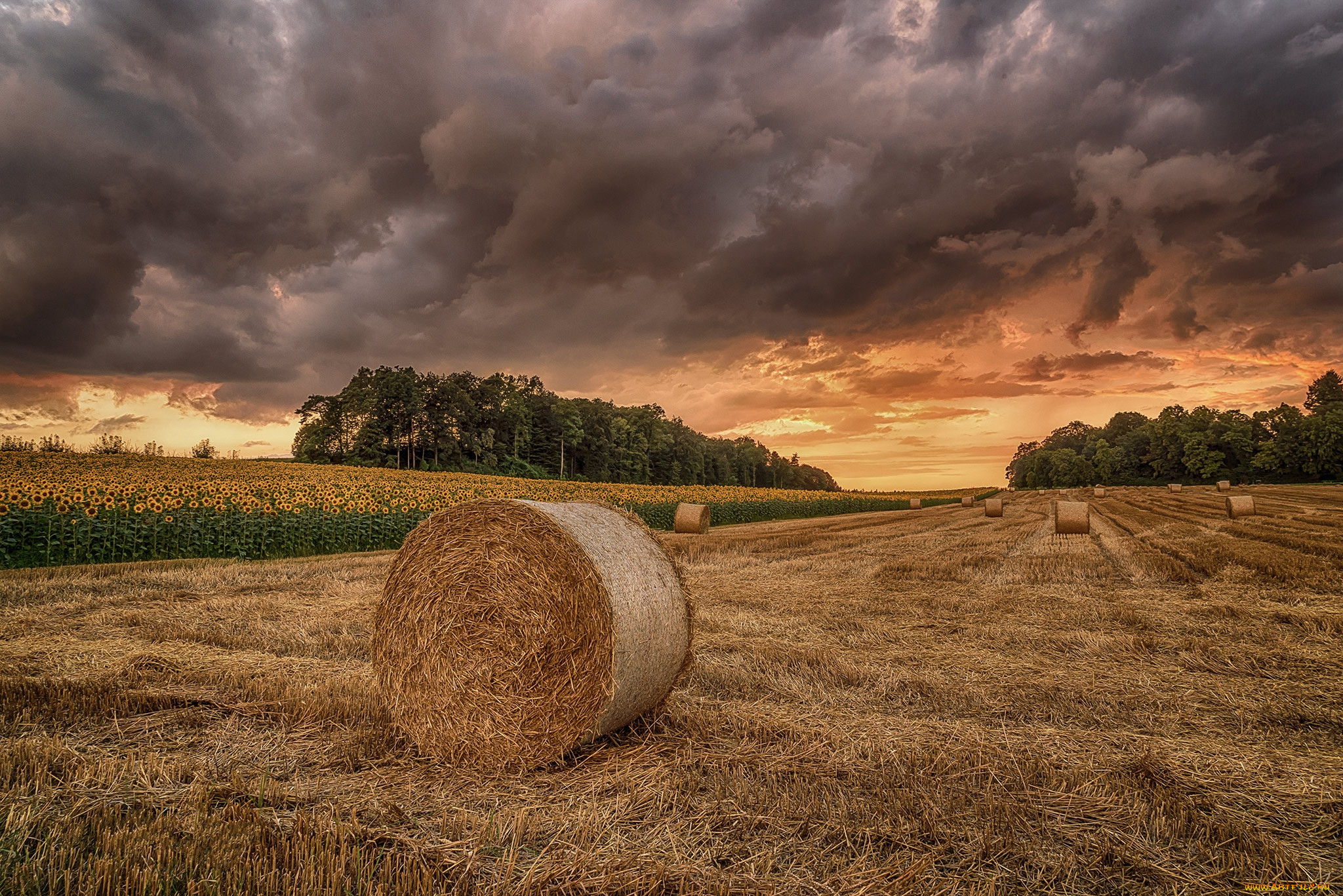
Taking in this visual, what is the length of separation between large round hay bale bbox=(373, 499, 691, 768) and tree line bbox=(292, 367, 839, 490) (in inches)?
1937

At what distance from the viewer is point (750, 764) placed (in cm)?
405

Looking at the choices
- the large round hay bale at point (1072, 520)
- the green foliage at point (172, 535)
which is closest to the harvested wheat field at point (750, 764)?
the green foliage at point (172, 535)

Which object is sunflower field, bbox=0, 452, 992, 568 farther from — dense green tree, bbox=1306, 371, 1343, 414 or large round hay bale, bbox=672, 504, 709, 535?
dense green tree, bbox=1306, 371, 1343, 414

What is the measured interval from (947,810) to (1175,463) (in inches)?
4046

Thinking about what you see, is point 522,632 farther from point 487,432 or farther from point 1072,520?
Result: point 487,432

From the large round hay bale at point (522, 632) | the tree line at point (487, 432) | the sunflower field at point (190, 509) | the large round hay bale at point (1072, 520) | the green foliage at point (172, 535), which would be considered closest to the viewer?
the large round hay bale at point (522, 632)

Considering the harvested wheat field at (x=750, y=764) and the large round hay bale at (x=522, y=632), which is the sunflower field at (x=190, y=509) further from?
the large round hay bale at (x=522, y=632)

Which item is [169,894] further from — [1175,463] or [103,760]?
[1175,463]

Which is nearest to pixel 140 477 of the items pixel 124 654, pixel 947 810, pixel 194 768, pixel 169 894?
pixel 124 654

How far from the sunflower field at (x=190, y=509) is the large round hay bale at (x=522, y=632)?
5.56 m

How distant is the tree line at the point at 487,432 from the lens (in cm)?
5581

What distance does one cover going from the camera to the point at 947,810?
3439 millimetres

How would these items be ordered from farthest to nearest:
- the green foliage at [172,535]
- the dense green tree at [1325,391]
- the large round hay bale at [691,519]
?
the dense green tree at [1325,391], the large round hay bale at [691,519], the green foliage at [172,535]

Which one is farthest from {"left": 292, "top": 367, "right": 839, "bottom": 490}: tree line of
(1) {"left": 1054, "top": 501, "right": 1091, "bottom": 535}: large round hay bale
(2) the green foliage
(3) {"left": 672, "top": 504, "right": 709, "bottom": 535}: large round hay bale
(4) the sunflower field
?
(1) {"left": 1054, "top": 501, "right": 1091, "bottom": 535}: large round hay bale
